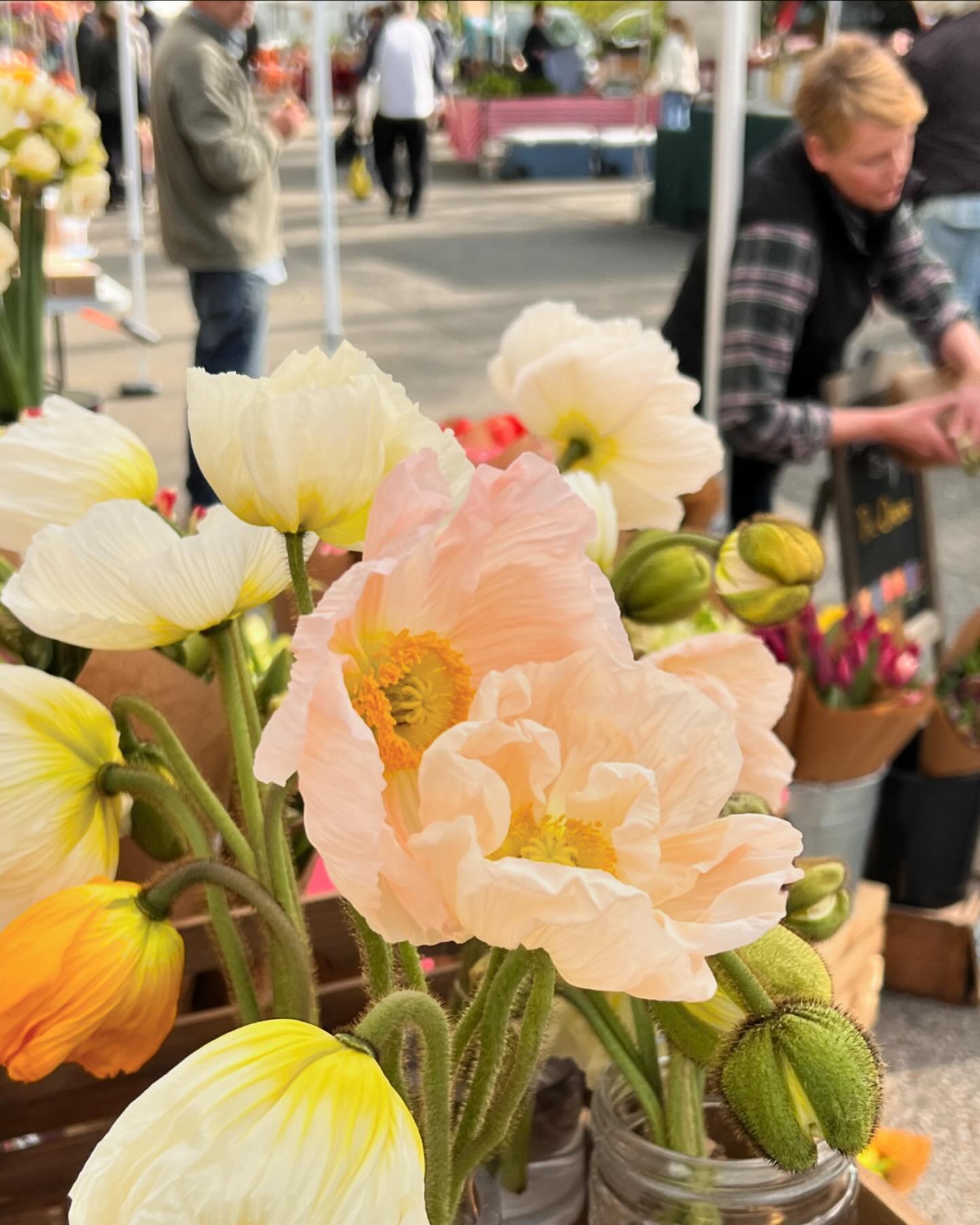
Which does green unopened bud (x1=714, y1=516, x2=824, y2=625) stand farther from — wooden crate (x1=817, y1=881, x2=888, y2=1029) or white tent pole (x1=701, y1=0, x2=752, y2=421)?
white tent pole (x1=701, y1=0, x2=752, y2=421)

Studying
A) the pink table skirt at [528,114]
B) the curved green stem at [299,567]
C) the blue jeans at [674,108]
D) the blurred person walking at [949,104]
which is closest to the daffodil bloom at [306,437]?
the curved green stem at [299,567]

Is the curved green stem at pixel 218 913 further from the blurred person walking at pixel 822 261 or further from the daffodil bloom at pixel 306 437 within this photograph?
the blurred person walking at pixel 822 261

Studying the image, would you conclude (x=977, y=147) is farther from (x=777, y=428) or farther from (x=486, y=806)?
Result: (x=486, y=806)

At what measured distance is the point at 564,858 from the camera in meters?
0.41

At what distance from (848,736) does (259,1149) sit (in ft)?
4.84

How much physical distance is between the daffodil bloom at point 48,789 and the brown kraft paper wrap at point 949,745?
5.65ft

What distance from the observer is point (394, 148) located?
10875mm

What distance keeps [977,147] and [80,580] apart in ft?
9.20

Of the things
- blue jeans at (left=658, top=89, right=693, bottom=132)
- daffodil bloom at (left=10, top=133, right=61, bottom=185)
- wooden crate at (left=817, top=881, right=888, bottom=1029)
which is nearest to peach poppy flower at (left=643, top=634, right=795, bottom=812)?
wooden crate at (left=817, top=881, right=888, bottom=1029)

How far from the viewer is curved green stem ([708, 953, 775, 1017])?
0.47 m

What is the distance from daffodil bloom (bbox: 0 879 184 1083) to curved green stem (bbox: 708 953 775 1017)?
0.19 m

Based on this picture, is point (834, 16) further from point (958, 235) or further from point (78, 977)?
point (78, 977)

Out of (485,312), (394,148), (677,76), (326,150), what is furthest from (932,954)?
(677,76)

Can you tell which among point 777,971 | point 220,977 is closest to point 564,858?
point 777,971
